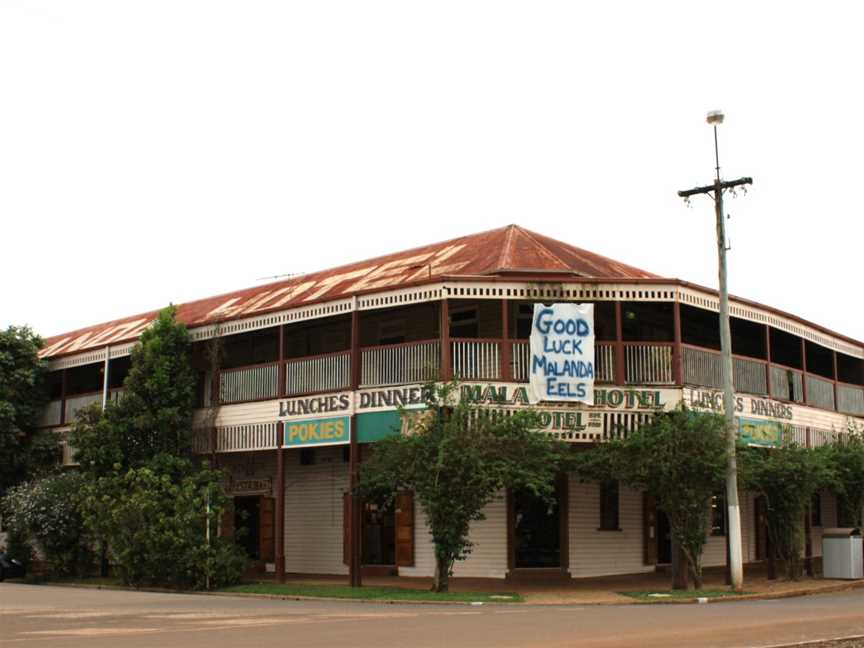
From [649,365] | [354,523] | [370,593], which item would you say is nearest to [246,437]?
[354,523]

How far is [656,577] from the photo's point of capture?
25.9 m

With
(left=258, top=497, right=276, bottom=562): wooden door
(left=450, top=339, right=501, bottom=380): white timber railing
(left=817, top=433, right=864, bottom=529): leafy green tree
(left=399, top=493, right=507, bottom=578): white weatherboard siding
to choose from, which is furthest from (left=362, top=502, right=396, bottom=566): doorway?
(left=817, top=433, right=864, bottom=529): leafy green tree

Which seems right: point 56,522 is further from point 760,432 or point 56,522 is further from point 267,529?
point 760,432

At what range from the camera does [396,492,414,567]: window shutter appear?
2562cm

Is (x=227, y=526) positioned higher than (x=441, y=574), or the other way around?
(x=227, y=526)

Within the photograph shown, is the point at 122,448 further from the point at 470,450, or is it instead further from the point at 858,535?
the point at 858,535

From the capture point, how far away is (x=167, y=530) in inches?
952

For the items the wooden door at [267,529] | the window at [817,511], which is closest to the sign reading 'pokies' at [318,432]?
the wooden door at [267,529]

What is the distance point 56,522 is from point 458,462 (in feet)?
40.3

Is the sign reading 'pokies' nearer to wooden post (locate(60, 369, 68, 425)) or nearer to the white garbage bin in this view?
wooden post (locate(60, 369, 68, 425))

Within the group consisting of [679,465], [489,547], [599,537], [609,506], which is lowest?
[489,547]

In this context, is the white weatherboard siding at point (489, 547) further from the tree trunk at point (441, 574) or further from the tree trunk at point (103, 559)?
the tree trunk at point (103, 559)

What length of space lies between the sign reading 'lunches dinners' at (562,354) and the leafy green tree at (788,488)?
12.9ft

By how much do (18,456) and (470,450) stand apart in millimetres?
16540
